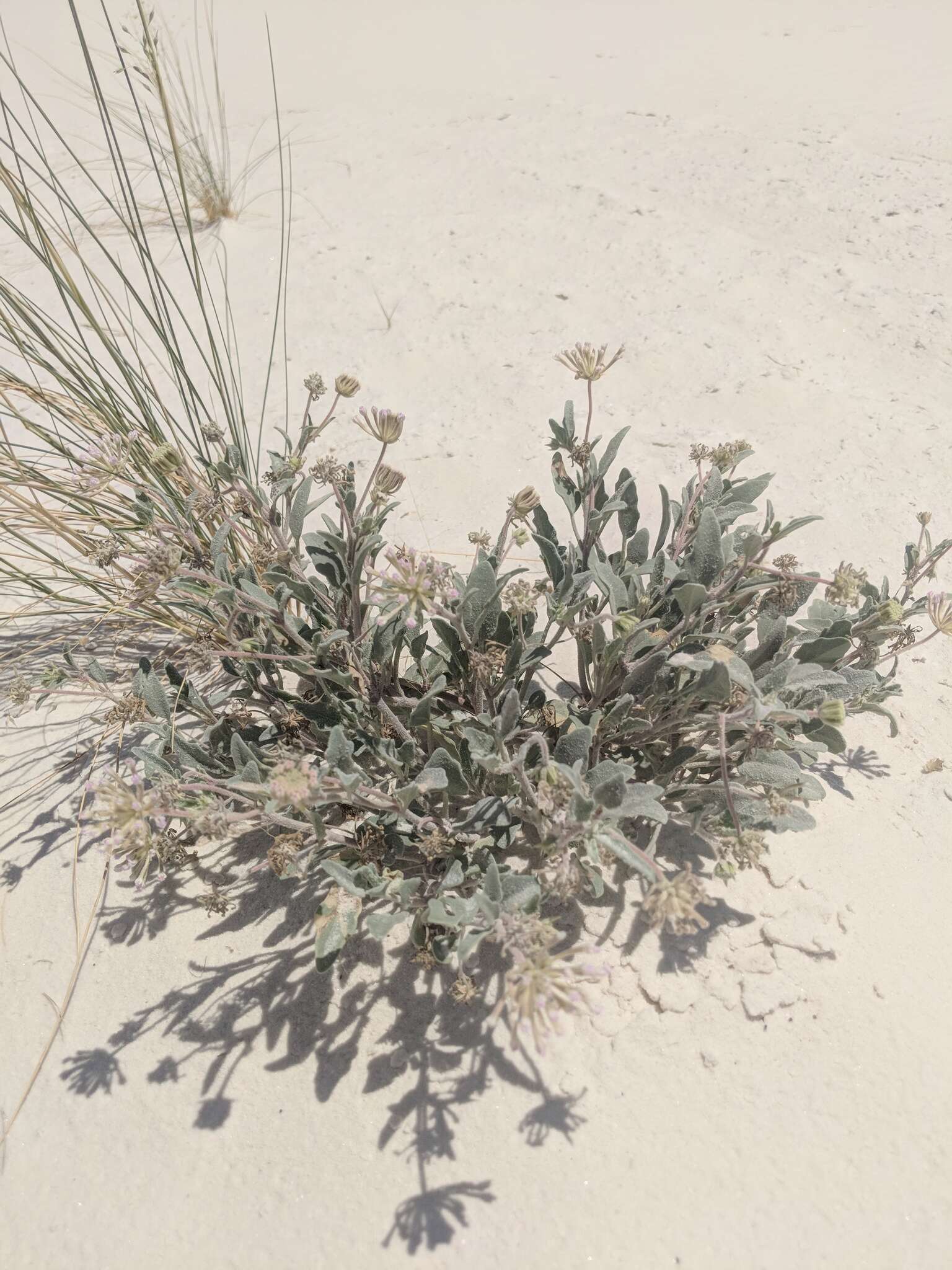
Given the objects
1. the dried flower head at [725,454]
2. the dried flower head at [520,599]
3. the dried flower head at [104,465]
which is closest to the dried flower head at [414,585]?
the dried flower head at [520,599]

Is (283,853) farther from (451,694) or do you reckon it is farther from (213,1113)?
(451,694)

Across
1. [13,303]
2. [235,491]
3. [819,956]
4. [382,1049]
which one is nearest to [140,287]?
[13,303]

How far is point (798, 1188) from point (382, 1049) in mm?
938

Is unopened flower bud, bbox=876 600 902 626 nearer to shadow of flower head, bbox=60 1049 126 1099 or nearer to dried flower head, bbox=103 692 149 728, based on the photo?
dried flower head, bbox=103 692 149 728

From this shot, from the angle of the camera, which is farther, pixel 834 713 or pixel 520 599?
pixel 520 599

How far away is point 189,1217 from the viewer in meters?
1.90

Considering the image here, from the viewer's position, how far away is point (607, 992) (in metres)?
2.11

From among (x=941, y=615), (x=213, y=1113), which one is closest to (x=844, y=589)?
(x=941, y=615)

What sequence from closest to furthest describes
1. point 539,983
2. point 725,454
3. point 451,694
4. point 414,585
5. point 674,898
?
1. point 539,983
2. point 674,898
3. point 414,585
4. point 725,454
5. point 451,694

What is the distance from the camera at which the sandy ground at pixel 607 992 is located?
1867mm

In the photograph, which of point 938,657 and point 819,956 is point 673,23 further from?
point 819,956

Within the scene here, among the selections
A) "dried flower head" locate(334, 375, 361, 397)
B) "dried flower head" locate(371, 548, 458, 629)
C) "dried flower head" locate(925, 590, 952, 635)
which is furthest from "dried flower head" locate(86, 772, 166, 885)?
"dried flower head" locate(925, 590, 952, 635)

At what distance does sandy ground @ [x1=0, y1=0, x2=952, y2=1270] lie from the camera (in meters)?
1.87

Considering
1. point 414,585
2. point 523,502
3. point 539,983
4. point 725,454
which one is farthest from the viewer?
point 725,454
